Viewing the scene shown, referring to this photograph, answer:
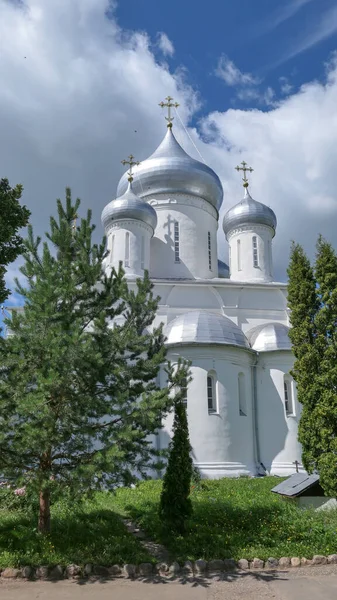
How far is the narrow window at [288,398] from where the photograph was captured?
16.6m

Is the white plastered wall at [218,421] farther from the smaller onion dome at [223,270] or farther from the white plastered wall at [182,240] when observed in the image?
the smaller onion dome at [223,270]

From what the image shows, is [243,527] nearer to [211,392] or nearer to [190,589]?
[190,589]

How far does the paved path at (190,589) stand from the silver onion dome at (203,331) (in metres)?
9.39

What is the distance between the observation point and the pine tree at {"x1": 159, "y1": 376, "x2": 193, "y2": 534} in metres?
8.24

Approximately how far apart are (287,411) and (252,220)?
29.7ft

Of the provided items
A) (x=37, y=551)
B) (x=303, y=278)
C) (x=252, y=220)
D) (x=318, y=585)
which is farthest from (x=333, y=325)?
(x=252, y=220)

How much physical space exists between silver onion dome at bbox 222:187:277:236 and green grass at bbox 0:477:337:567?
1393 cm

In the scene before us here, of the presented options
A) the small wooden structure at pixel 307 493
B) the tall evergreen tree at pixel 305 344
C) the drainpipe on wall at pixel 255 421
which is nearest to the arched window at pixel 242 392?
the drainpipe on wall at pixel 255 421

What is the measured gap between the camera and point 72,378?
22.5 ft

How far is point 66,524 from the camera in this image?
27.1 ft

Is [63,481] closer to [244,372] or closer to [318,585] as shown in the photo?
[318,585]

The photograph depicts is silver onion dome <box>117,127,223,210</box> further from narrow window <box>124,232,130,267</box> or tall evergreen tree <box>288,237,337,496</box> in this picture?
tall evergreen tree <box>288,237,337,496</box>

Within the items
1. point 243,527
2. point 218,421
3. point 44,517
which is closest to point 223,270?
point 218,421

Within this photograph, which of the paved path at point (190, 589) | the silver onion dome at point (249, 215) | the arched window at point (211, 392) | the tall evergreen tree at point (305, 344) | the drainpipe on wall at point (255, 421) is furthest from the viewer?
the silver onion dome at point (249, 215)
